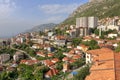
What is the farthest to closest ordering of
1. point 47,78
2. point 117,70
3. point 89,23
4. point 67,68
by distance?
point 89,23, point 67,68, point 47,78, point 117,70

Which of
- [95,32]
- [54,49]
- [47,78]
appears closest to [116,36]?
[95,32]

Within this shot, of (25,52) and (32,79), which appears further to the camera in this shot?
(25,52)

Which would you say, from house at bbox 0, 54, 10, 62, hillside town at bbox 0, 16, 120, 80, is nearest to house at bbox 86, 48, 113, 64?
Result: hillside town at bbox 0, 16, 120, 80

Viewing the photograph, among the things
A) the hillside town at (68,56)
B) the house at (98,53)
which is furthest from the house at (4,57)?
the house at (98,53)

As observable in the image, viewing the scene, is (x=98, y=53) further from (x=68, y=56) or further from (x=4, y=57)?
(x=4, y=57)

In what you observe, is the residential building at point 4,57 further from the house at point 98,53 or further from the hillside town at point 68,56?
the house at point 98,53

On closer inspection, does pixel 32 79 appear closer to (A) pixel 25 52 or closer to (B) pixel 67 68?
(B) pixel 67 68

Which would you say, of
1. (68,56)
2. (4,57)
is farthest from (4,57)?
(68,56)

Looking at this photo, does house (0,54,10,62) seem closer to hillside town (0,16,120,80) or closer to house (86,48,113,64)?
hillside town (0,16,120,80)
